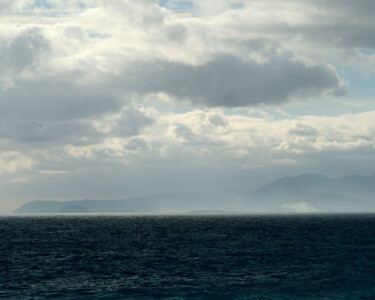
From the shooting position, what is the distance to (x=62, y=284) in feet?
167

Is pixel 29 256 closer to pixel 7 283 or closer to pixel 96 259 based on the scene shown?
pixel 96 259

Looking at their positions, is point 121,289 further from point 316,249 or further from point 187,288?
point 316,249

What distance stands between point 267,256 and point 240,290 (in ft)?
87.7

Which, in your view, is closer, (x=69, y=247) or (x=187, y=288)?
(x=187, y=288)

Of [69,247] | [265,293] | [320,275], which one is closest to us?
[265,293]

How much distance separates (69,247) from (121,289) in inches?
1841

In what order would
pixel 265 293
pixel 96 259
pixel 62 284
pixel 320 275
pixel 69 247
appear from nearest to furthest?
pixel 265 293 → pixel 62 284 → pixel 320 275 → pixel 96 259 → pixel 69 247

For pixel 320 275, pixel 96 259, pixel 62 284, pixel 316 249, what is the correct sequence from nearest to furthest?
pixel 62 284 → pixel 320 275 → pixel 96 259 → pixel 316 249

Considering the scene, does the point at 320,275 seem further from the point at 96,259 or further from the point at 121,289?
the point at 96,259

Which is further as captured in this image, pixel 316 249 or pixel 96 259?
pixel 316 249

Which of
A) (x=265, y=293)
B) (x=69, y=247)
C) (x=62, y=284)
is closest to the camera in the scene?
(x=265, y=293)

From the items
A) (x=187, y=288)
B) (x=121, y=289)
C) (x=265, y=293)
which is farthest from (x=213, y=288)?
(x=121, y=289)

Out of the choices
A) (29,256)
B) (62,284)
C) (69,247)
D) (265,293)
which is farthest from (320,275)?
(69,247)

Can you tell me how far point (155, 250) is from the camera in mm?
83562
